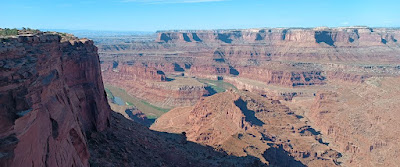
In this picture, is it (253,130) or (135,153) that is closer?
(135,153)

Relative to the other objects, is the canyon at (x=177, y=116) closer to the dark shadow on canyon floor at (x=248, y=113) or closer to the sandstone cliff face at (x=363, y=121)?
the sandstone cliff face at (x=363, y=121)

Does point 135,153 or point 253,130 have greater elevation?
point 135,153

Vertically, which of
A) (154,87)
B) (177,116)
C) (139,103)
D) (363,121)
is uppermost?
(363,121)

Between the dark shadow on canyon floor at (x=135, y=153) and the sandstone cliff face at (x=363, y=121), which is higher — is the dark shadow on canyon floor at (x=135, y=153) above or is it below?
above

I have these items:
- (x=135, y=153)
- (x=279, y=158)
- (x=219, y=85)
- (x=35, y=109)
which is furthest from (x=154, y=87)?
(x=35, y=109)

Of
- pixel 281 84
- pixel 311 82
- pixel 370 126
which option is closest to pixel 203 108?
pixel 370 126

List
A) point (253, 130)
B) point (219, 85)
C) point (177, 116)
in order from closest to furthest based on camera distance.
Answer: point (253, 130) → point (177, 116) → point (219, 85)

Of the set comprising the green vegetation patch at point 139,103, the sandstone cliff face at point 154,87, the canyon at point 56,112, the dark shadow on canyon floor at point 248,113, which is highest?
the canyon at point 56,112

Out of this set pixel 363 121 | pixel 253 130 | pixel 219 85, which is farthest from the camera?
pixel 219 85

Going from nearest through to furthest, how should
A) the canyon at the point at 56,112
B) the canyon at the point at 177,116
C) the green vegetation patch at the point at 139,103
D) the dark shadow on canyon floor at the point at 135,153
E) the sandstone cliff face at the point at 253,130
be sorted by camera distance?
the canyon at the point at 56,112 → the canyon at the point at 177,116 → the dark shadow on canyon floor at the point at 135,153 → the sandstone cliff face at the point at 253,130 → the green vegetation patch at the point at 139,103

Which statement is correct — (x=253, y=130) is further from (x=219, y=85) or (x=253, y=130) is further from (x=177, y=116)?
(x=219, y=85)

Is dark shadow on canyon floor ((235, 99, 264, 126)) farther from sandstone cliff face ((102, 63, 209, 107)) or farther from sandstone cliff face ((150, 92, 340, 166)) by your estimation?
sandstone cliff face ((102, 63, 209, 107))

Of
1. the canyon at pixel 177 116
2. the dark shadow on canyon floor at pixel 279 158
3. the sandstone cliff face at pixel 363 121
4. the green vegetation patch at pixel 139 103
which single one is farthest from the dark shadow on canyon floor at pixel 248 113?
the green vegetation patch at pixel 139 103
